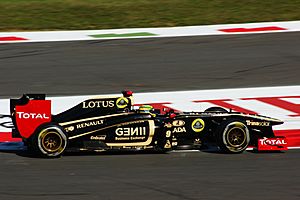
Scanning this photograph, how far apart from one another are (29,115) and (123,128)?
1.42 metres

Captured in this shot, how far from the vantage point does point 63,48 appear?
64.6 ft

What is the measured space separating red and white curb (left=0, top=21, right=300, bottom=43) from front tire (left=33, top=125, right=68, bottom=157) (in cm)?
933

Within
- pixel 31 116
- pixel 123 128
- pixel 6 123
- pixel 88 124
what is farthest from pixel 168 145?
pixel 6 123

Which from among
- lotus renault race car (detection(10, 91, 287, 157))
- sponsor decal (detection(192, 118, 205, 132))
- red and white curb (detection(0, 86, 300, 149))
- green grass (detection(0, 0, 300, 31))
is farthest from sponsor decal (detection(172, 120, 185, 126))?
green grass (detection(0, 0, 300, 31))

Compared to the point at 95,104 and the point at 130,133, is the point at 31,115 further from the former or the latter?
→ the point at 130,133

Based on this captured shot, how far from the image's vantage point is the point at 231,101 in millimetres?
15438

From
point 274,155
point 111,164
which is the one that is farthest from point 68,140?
point 274,155

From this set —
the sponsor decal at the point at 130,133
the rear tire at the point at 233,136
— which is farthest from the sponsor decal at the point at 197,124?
the sponsor decal at the point at 130,133

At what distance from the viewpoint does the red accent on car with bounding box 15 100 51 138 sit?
38.1 feet

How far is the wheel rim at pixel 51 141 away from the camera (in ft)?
37.1

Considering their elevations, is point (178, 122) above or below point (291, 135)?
above

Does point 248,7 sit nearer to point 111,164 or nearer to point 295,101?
point 295,101

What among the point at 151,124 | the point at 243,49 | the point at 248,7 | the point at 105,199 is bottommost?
the point at 105,199

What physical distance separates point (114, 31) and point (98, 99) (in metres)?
9.83
